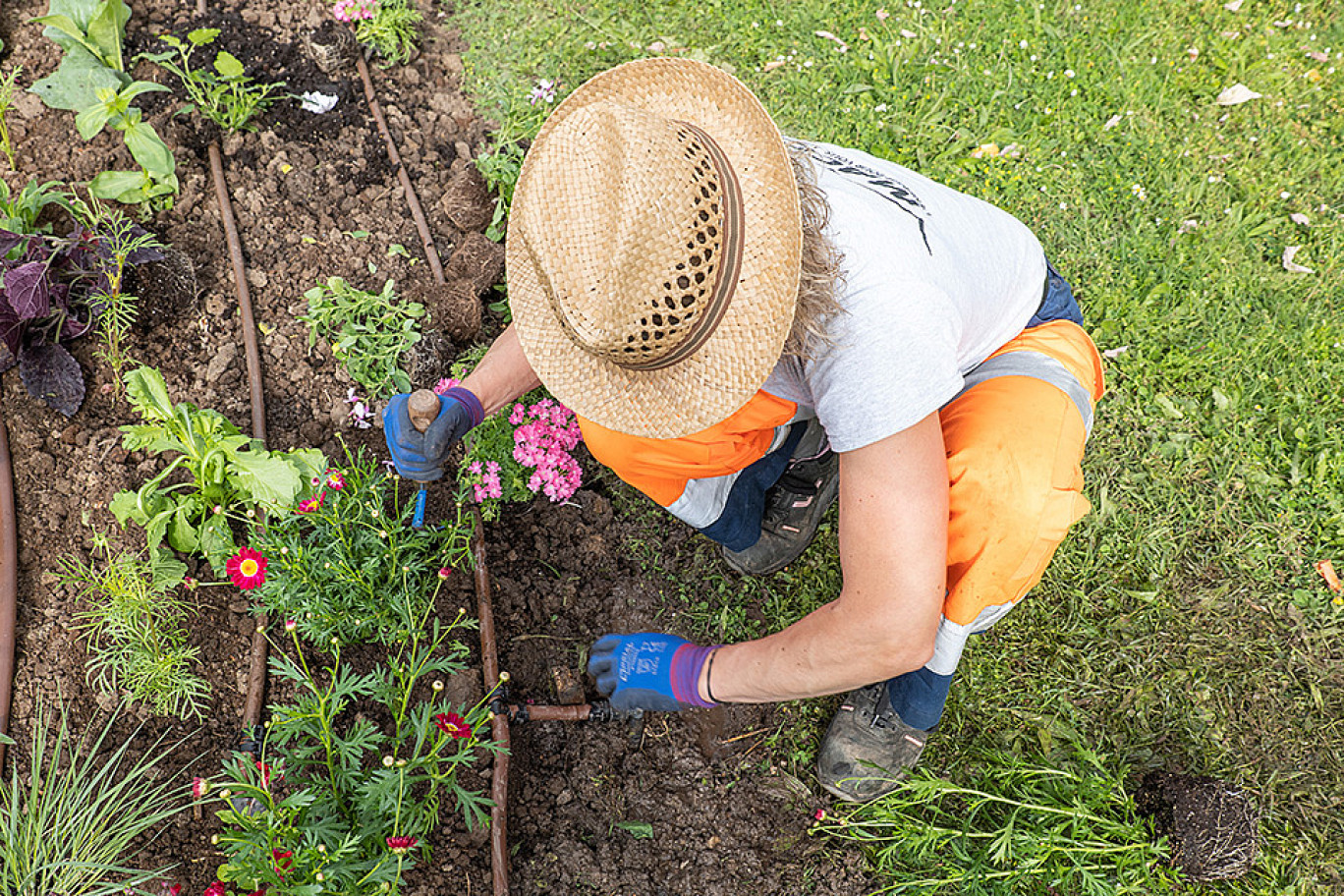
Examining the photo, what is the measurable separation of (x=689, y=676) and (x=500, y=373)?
3.01 feet

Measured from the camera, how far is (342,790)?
1.95 meters

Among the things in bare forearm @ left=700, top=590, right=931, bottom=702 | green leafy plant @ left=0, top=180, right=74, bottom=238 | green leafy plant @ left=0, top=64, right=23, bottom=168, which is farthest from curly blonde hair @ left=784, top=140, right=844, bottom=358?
green leafy plant @ left=0, top=64, right=23, bottom=168

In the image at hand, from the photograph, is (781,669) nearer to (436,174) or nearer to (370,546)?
(370,546)

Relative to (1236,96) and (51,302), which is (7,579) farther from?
(1236,96)

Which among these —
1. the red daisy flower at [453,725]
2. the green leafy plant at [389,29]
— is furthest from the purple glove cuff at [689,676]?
the green leafy plant at [389,29]

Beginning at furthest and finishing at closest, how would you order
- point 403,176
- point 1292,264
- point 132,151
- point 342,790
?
point 1292,264 → point 403,176 → point 132,151 → point 342,790

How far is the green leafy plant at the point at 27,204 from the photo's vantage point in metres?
2.57

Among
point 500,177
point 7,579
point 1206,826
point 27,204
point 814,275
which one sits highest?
point 814,275

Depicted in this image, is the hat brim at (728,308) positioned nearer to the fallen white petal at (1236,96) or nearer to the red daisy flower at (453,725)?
the red daisy flower at (453,725)

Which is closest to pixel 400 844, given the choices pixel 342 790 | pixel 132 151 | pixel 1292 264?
pixel 342 790

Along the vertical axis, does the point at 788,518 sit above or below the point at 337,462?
below

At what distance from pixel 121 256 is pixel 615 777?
2057 mm

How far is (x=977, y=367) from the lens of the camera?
2.08 metres

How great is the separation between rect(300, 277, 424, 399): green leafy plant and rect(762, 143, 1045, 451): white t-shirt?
4.54ft
